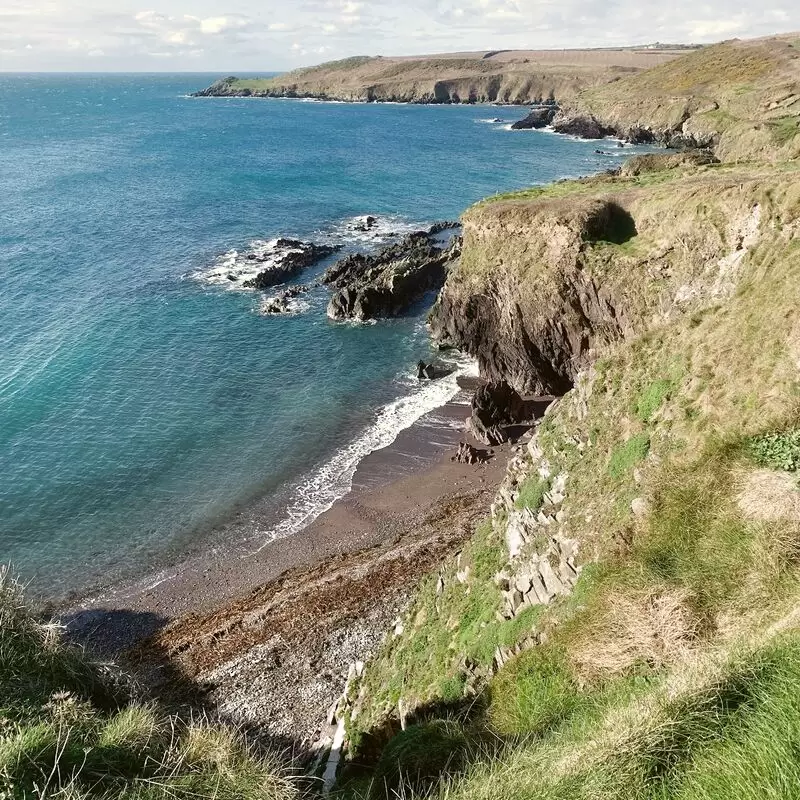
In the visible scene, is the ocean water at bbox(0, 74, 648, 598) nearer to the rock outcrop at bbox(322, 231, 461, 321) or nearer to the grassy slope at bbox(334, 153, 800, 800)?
the rock outcrop at bbox(322, 231, 461, 321)

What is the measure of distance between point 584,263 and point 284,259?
39110 millimetres

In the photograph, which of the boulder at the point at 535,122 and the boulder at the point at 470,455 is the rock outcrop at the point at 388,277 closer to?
the boulder at the point at 470,455

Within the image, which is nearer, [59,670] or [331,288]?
[59,670]

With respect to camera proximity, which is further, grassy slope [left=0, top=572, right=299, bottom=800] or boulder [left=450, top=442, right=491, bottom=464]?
boulder [left=450, top=442, right=491, bottom=464]

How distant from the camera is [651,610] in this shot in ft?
38.2

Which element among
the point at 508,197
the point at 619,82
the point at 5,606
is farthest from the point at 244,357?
the point at 619,82

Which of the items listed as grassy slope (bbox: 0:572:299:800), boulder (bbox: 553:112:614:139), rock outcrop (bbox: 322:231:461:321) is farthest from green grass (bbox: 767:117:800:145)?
grassy slope (bbox: 0:572:299:800)

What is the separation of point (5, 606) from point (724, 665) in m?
14.1

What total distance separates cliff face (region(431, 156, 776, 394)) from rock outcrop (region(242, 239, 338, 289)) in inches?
981

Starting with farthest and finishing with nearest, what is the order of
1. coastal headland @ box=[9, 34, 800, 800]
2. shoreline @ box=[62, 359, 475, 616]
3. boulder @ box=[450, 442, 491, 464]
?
boulder @ box=[450, 442, 491, 464] → shoreline @ box=[62, 359, 475, 616] → coastal headland @ box=[9, 34, 800, 800]

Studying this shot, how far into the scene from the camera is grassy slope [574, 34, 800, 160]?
233ft

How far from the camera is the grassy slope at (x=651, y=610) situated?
795 cm

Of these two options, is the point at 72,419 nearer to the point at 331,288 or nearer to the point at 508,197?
the point at 331,288

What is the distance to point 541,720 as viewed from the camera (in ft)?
37.8
